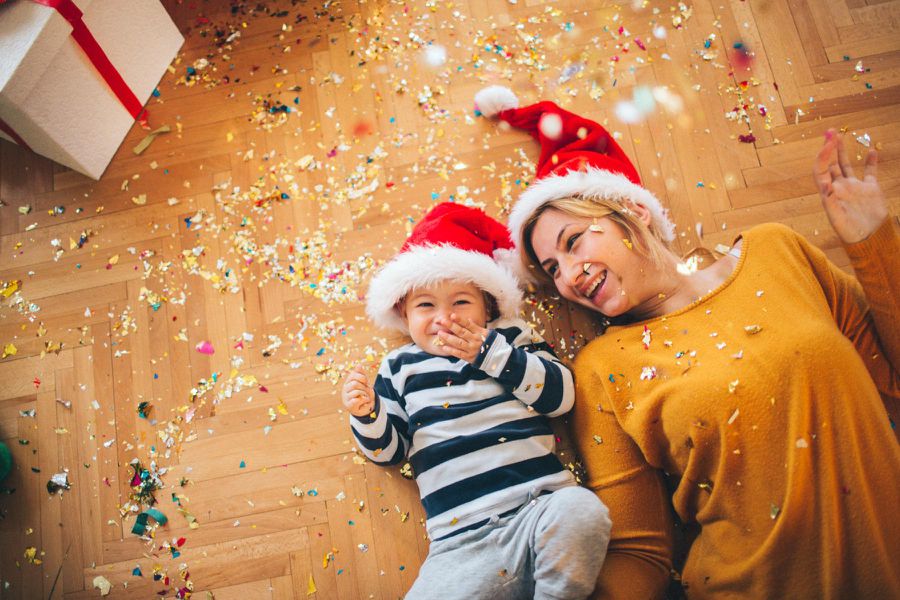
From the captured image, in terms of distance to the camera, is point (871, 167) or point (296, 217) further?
point (296, 217)

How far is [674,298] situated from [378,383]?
857mm

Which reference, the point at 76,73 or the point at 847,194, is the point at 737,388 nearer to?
the point at 847,194

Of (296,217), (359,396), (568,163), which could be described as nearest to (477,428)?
(359,396)

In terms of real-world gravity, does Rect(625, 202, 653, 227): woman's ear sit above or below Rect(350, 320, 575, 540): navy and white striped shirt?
above

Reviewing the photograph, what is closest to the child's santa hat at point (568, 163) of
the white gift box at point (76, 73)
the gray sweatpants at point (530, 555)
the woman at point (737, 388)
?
the woman at point (737, 388)

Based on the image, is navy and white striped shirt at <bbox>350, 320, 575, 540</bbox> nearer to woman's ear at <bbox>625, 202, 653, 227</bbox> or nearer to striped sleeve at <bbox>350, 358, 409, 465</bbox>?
striped sleeve at <bbox>350, 358, 409, 465</bbox>

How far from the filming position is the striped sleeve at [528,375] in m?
1.40

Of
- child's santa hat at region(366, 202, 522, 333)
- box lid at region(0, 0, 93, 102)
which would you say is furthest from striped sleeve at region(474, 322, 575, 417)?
box lid at region(0, 0, 93, 102)

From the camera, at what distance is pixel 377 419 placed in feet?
4.78

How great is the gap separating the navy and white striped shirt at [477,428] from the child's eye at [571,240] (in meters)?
0.28

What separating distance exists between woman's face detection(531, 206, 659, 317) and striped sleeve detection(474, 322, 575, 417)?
21 cm

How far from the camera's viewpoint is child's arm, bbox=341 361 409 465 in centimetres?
144

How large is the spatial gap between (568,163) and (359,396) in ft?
2.83

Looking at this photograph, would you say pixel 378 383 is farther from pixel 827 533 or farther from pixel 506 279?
pixel 827 533
